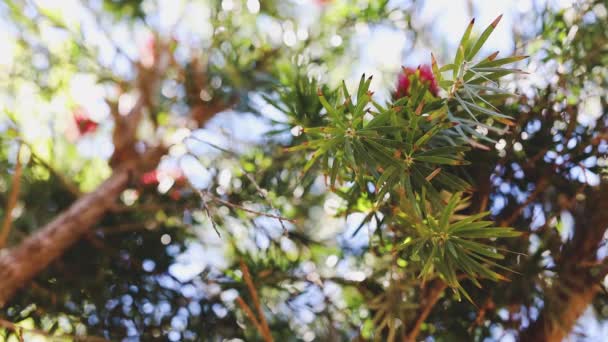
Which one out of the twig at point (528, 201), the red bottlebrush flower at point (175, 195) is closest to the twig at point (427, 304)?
the twig at point (528, 201)

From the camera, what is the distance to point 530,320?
1165mm

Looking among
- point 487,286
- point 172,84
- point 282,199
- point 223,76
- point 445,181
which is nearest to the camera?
point 445,181

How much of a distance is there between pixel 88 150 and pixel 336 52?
1124mm

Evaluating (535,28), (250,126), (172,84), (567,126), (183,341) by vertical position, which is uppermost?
(172,84)

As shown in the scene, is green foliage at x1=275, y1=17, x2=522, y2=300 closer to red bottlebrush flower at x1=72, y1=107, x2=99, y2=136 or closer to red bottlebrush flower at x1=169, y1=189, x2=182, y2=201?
red bottlebrush flower at x1=169, y1=189, x2=182, y2=201

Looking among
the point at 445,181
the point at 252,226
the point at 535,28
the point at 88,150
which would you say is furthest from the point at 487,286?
the point at 88,150

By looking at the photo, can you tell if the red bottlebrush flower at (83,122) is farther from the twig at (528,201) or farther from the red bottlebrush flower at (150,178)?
the twig at (528,201)

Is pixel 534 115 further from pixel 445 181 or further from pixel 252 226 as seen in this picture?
pixel 252 226

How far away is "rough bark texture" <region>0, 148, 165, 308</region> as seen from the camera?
1237mm

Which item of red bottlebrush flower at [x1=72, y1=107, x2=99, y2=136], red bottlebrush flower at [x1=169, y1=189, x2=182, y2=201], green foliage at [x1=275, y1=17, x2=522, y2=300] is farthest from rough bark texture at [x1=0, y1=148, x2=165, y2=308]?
green foliage at [x1=275, y1=17, x2=522, y2=300]

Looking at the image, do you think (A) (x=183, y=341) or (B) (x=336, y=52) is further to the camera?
(B) (x=336, y=52)

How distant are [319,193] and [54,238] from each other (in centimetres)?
77

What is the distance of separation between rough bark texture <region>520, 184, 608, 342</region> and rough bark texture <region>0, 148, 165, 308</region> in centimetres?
116

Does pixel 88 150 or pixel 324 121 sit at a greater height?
pixel 88 150
